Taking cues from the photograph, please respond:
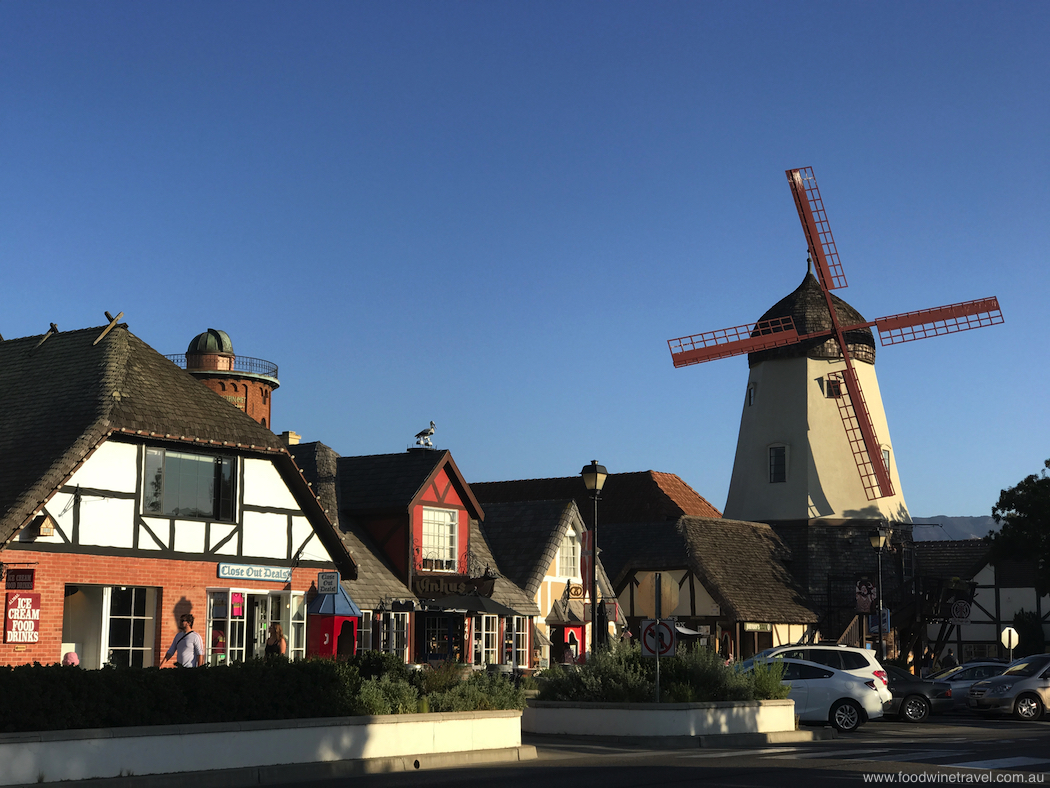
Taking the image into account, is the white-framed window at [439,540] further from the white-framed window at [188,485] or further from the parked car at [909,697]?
the parked car at [909,697]

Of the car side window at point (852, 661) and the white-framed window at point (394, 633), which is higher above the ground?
the white-framed window at point (394, 633)

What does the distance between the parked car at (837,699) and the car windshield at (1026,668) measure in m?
6.66

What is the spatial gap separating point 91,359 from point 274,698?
12.8 m

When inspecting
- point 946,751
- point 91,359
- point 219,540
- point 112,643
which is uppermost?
point 91,359

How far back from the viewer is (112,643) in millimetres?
24375

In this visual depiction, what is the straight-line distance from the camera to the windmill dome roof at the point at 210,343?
69312 millimetres

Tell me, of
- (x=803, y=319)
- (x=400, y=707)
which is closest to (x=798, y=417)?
(x=803, y=319)

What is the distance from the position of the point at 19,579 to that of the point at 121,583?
7.03 ft

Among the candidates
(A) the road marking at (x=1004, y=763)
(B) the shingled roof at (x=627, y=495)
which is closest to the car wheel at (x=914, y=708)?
(A) the road marking at (x=1004, y=763)

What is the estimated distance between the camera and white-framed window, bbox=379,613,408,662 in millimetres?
32406

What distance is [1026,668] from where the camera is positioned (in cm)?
2872

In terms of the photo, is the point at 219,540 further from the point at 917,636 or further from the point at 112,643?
the point at 917,636

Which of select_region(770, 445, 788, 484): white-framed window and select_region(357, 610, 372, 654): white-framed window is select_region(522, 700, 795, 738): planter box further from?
select_region(770, 445, 788, 484): white-framed window

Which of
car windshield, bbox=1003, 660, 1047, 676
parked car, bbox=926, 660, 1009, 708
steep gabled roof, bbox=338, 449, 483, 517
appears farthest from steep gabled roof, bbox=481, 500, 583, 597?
car windshield, bbox=1003, 660, 1047, 676
